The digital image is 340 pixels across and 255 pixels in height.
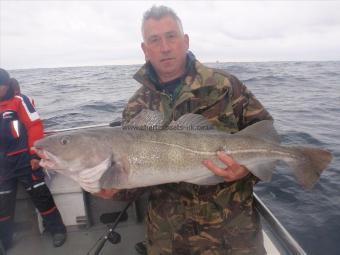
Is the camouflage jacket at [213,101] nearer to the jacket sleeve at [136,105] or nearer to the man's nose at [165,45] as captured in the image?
the jacket sleeve at [136,105]

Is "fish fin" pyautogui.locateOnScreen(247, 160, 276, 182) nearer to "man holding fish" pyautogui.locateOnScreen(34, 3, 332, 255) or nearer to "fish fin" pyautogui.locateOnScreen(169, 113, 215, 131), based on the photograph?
"man holding fish" pyautogui.locateOnScreen(34, 3, 332, 255)

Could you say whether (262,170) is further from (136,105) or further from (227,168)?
(136,105)

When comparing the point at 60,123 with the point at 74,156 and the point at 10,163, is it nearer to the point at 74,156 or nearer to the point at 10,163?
the point at 10,163

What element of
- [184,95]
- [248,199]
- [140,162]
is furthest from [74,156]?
[248,199]

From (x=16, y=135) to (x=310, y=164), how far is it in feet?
13.8

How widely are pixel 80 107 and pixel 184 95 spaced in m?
15.1

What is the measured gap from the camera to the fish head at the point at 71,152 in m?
2.96

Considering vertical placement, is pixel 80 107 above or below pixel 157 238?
below

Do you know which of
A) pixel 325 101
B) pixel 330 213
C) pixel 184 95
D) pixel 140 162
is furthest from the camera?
pixel 325 101

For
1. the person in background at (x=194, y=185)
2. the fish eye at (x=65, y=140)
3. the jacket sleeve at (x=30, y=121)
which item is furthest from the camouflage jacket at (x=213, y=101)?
the jacket sleeve at (x=30, y=121)

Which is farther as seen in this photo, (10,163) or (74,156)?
(10,163)

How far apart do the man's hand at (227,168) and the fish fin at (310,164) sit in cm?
57

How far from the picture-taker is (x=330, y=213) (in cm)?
629

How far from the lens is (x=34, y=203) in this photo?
496cm
